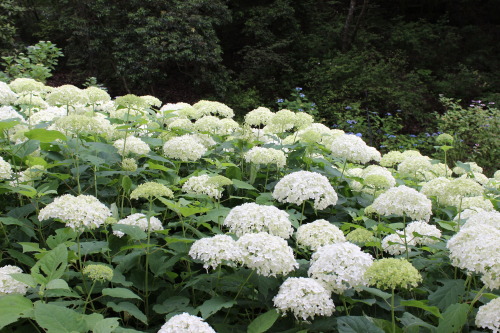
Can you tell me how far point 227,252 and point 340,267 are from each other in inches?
15.4

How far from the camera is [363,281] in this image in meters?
1.51

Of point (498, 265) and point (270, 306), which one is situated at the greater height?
point (498, 265)

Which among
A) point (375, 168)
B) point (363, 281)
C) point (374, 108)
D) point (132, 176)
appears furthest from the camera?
point (374, 108)

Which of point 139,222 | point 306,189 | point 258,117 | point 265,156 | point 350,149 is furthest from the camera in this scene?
point 258,117

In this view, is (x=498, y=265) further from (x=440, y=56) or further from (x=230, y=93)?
(x=440, y=56)

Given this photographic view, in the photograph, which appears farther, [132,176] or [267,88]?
[267,88]

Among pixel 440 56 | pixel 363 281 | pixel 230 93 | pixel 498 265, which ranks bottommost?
pixel 230 93

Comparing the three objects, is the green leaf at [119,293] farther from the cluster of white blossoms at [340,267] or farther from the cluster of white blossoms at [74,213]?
the cluster of white blossoms at [340,267]

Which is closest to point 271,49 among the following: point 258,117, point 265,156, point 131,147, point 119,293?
point 258,117

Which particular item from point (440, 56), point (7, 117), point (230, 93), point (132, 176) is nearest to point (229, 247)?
point (132, 176)

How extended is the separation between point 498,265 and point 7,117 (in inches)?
101

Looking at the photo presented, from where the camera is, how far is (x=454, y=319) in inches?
56.4

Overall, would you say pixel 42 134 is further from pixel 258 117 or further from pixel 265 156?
pixel 258 117

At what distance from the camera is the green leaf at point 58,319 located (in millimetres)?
1250
